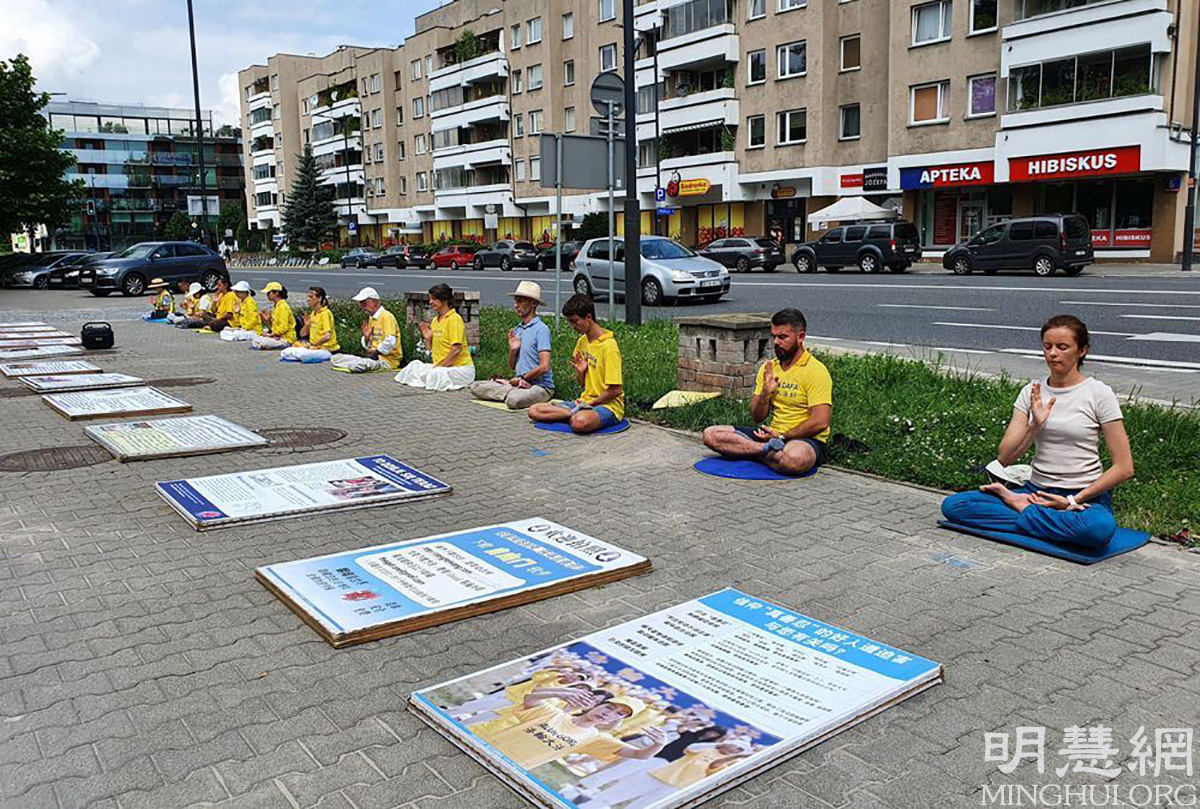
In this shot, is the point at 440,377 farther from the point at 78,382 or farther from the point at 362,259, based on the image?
the point at 362,259

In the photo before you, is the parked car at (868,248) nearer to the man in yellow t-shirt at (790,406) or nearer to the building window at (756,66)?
the building window at (756,66)

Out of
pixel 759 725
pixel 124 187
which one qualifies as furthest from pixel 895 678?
pixel 124 187

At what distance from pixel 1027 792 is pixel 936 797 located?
0.29 metres

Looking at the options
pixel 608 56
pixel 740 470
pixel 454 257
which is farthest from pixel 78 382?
pixel 608 56

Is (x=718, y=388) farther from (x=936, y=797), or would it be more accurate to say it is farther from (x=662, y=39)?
(x=662, y=39)

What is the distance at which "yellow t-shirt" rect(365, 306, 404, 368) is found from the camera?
1329 centimetres

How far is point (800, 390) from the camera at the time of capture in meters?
7.04

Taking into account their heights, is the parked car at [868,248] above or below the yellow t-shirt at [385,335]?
above

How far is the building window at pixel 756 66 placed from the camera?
160ft

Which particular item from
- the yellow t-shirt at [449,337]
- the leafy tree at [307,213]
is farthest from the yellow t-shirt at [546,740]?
the leafy tree at [307,213]

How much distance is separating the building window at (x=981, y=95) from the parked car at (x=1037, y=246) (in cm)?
1006

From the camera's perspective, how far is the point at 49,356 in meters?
15.7

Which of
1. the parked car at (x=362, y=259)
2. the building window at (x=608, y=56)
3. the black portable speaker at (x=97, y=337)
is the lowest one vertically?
the black portable speaker at (x=97, y=337)

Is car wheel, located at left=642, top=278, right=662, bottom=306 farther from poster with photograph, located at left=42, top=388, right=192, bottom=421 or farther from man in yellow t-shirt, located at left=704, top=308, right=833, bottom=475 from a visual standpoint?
man in yellow t-shirt, located at left=704, top=308, right=833, bottom=475
